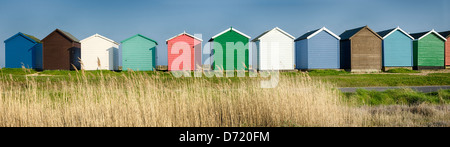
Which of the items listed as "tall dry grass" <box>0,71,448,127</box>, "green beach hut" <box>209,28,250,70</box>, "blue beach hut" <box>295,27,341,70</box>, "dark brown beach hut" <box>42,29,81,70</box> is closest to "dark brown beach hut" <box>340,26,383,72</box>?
"blue beach hut" <box>295,27,341,70</box>

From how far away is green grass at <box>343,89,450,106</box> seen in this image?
12085 mm

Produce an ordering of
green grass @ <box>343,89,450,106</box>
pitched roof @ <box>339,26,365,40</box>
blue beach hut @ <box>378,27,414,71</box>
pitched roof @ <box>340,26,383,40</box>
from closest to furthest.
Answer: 1. green grass @ <box>343,89,450,106</box>
2. pitched roof @ <box>340,26,383,40</box>
3. pitched roof @ <box>339,26,365,40</box>
4. blue beach hut @ <box>378,27,414,71</box>

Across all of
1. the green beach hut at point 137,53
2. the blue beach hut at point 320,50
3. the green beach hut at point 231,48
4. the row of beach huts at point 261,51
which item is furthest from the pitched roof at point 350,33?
the green beach hut at point 137,53

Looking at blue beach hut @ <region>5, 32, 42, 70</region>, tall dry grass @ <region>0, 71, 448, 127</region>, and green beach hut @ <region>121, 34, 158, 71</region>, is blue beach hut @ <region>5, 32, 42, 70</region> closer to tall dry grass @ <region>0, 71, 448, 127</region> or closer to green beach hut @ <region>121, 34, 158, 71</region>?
green beach hut @ <region>121, 34, 158, 71</region>

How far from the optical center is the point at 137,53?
27344 millimetres

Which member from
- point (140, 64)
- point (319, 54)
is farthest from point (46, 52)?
point (319, 54)

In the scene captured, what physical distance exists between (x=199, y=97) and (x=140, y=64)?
20.3 metres

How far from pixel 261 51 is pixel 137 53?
10.4 metres

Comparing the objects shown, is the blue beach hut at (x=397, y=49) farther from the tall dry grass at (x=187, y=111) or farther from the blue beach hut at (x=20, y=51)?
the blue beach hut at (x=20, y=51)

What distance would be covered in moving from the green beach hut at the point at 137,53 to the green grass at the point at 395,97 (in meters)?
18.5

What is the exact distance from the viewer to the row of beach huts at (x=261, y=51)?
88.8 feet

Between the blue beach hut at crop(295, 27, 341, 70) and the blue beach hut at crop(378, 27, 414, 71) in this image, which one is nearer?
the blue beach hut at crop(295, 27, 341, 70)

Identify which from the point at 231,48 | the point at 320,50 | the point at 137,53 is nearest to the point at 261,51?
the point at 231,48

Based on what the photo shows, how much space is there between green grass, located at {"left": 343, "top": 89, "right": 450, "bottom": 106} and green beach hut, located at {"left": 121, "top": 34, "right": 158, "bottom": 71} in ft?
60.8
